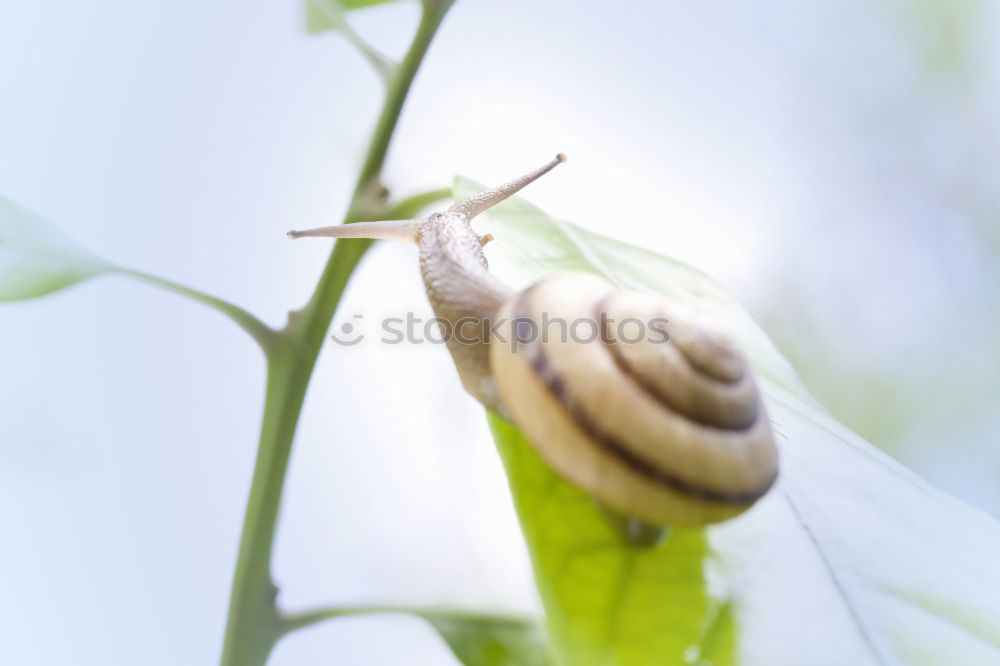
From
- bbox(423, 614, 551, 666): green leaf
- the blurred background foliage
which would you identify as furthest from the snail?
the blurred background foliage

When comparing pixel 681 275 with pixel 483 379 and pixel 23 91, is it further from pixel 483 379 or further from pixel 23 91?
pixel 23 91

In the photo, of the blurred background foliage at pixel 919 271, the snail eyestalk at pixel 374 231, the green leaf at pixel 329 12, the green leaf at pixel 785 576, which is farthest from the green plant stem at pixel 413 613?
the blurred background foliage at pixel 919 271

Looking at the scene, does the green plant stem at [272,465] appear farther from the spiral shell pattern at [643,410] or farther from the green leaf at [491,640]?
the spiral shell pattern at [643,410]

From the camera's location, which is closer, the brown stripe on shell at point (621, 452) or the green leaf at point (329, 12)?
the brown stripe on shell at point (621, 452)

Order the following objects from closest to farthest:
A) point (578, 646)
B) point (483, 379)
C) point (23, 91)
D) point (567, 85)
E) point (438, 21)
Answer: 1. point (578, 646)
2. point (483, 379)
3. point (438, 21)
4. point (23, 91)
5. point (567, 85)

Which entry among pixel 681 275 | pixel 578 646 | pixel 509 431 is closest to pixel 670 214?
pixel 681 275

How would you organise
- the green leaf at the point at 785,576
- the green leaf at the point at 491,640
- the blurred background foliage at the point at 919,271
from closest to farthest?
the green leaf at the point at 785,576, the green leaf at the point at 491,640, the blurred background foliage at the point at 919,271
